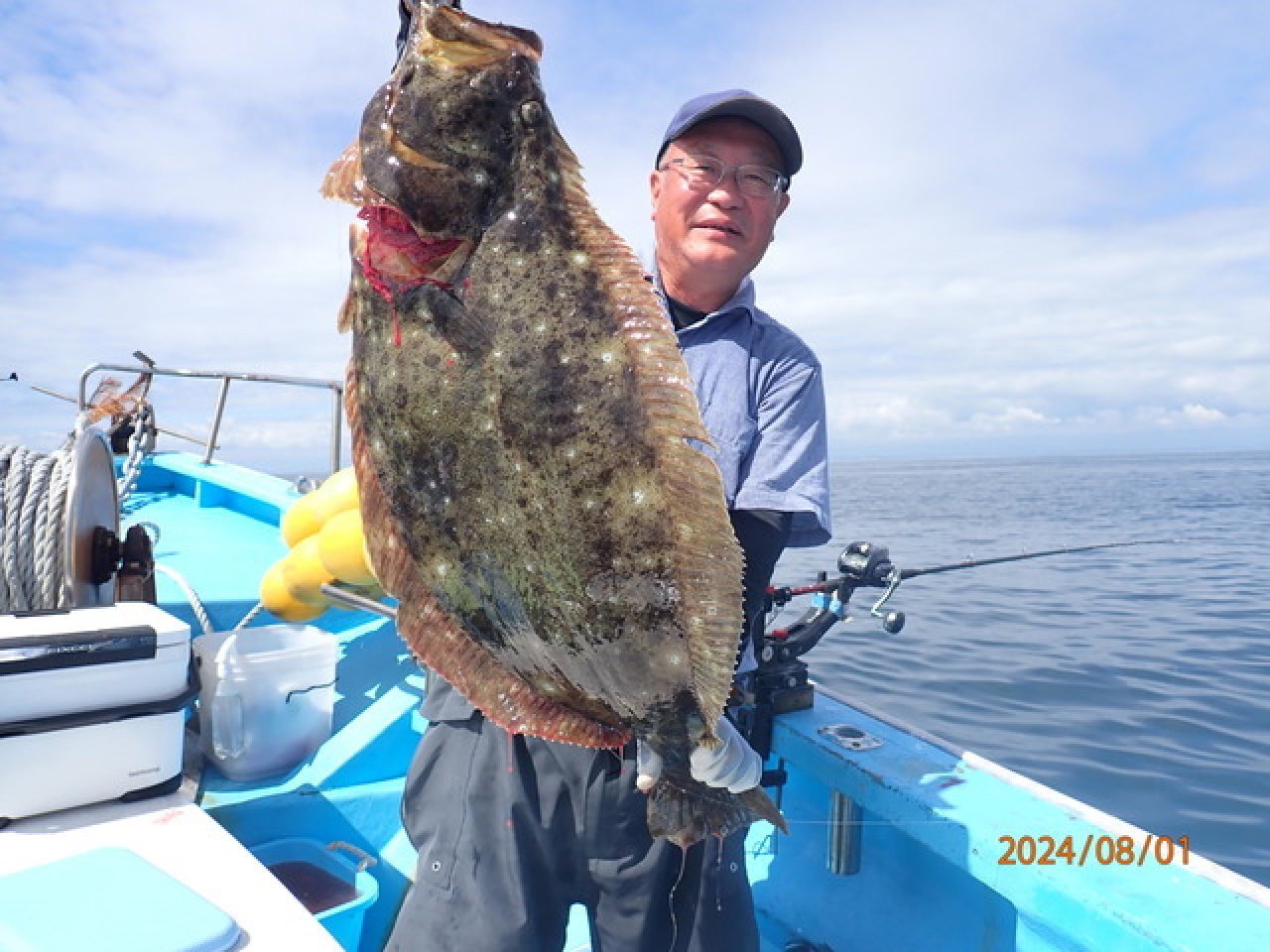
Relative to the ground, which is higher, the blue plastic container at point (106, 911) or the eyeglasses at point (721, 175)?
the eyeglasses at point (721, 175)

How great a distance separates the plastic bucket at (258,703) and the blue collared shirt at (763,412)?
2.51m

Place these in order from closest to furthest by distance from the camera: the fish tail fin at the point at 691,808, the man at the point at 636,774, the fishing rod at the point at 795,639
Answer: the fish tail fin at the point at 691,808
the man at the point at 636,774
the fishing rod at the point at 795,639

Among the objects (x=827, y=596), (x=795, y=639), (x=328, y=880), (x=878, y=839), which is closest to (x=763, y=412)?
(x=795, y=639)

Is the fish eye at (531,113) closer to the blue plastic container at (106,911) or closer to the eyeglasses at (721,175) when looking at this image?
the eyeglasses at (721,175)

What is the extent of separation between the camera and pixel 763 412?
2.03 meters

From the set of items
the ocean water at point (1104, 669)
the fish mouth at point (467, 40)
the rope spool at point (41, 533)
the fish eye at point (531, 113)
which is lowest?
the ocean water at point (1104, 669)

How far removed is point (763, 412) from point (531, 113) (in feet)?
3.09

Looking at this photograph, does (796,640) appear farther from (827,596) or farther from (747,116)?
(747,116)

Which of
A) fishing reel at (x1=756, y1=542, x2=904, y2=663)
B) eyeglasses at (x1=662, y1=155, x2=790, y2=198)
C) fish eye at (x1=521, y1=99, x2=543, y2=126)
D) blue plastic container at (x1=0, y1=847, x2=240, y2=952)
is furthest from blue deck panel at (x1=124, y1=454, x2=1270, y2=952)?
fish eye at (x1=521, y1=99, x2=543, y2=126)

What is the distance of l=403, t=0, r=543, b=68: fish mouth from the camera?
137 centimetres

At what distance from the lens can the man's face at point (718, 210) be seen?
2.14m

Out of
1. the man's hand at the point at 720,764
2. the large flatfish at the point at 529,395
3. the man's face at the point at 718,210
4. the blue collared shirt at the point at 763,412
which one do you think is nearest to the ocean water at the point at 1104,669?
the blue collared shirt at the point at 763,412

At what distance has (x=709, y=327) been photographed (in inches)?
86.6

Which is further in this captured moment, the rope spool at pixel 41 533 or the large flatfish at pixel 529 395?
the rope spool at pixel 41 533
